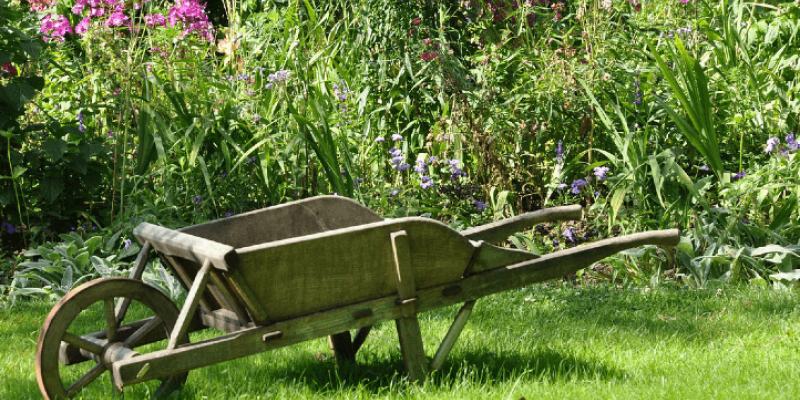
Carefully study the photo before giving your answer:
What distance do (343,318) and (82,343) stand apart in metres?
0.79

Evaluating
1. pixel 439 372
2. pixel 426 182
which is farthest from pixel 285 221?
pixel 426 182

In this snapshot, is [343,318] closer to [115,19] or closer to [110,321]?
[110,321]

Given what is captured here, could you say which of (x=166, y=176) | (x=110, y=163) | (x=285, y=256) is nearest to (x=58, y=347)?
(x=285, y=256)

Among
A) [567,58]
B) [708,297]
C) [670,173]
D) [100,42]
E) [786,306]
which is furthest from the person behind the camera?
[567,58]

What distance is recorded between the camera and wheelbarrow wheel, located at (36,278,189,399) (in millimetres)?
2479

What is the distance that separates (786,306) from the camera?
3.87m

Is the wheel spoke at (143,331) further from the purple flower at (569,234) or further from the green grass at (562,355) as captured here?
the purple flower at (569,234)

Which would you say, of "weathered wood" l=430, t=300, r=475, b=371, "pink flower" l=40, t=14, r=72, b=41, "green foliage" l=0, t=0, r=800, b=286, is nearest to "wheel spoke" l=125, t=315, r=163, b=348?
"weathered wood" l=430, t=300, r=475, b=371

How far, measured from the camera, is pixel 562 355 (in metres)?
3.21

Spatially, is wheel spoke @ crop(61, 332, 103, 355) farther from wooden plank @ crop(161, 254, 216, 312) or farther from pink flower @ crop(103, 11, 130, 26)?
pink flower @ crop(103, 11, 130, 26)

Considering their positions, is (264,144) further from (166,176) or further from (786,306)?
(786,306)

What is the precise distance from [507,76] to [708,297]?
2018mm

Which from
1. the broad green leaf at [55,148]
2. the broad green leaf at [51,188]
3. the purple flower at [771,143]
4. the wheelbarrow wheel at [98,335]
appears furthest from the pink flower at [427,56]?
the wheelbarrow wheel at [98,335]

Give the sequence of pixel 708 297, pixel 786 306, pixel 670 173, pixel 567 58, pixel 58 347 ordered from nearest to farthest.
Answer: pixel 58 347
pixel 786 306
pixel 708 297
pixel 670 173
pixel 567 58
